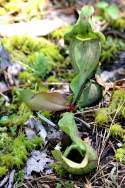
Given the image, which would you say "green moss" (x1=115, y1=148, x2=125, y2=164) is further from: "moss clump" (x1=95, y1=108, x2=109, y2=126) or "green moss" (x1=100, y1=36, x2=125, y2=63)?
"green moss" (x1=100, y1=36, x2=125, y2=63)

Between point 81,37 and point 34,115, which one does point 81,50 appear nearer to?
point 81,37

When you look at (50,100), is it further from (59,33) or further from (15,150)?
(59,33)

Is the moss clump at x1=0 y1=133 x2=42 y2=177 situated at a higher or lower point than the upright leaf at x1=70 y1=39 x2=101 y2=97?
lower

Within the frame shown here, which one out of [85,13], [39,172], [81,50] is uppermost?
[85,13]

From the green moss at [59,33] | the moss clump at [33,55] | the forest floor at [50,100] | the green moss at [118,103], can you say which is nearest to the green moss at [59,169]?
the forest floor at [50,100]

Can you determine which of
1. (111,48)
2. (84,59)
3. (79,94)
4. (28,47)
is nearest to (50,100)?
(79,94)

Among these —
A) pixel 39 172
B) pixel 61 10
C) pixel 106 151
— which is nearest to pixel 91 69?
pixel 106 151

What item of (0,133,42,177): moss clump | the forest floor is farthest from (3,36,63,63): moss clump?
(0,133,42,177): moss clump

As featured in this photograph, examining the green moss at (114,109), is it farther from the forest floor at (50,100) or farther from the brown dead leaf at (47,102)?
the brown dead leaf at (47,102)
